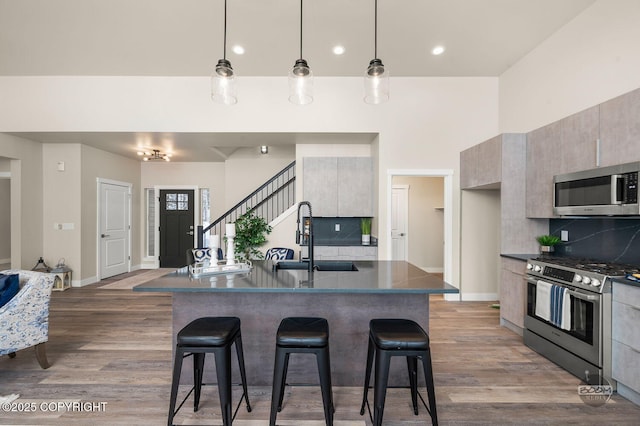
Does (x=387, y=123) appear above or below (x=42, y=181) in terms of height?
above

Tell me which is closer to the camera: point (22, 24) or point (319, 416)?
point (319, 416)

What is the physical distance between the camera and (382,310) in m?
2.33

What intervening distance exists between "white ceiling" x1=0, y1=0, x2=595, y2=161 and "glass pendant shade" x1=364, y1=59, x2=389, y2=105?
1.28 meters

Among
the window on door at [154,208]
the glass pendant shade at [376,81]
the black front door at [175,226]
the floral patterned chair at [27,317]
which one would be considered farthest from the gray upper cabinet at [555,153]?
the black front door at [175,226]

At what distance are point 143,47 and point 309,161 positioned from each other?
2.75 m

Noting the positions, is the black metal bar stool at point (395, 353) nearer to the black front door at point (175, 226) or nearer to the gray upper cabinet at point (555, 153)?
the gray upper cabinet at point (555, 153)

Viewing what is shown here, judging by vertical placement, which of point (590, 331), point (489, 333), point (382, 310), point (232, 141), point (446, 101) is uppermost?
point (446, 101)

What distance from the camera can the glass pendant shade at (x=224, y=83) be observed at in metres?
2.41

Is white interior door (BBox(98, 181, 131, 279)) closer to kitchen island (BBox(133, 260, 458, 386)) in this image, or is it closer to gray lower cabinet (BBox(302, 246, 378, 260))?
gray lower cabinet (BBox(302, 246, 378, 260))

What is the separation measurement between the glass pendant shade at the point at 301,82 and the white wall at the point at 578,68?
2970 millimetres

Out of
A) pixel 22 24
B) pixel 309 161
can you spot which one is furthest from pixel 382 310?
pixel 22 24

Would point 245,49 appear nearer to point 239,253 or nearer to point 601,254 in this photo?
point 239,253

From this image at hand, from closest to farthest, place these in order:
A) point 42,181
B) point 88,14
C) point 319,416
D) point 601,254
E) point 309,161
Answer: point 319,416
point 601,254
point 88,14
point 309,161
point 42,181

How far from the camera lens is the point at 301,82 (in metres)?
2.41
